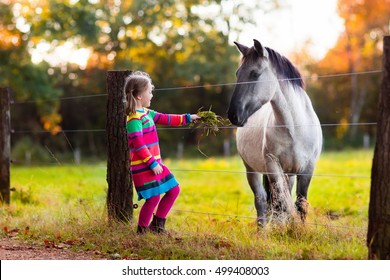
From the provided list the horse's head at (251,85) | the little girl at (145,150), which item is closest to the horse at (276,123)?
the horse's head at (251,85)

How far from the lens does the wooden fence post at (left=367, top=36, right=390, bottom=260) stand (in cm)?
421

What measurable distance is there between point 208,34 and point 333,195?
22225 millimetres

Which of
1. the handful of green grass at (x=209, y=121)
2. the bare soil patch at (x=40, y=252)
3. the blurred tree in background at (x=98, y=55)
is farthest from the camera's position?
the blurred tree in background at (x=98, y=55)

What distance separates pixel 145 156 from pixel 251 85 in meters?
1.24

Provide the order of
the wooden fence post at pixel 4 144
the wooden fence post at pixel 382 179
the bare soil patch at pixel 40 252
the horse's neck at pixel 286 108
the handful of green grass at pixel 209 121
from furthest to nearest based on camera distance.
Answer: the wooden fence post at pixel 4 144 → the horse's neck at pixel 286 108 → the handful of green grass at pixel 209 121 → the bare soil patch at pixel 40 252 → the wooden fence post at pixel 382 179

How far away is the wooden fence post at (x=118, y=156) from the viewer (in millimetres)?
6203

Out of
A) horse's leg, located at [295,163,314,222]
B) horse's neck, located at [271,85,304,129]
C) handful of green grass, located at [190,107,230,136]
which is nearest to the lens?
handful of green grass, located at [190,107,230,136]

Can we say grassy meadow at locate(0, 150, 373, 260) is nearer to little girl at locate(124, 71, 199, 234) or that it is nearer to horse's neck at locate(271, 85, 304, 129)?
little girl at locate(124, 71, 199, 234)

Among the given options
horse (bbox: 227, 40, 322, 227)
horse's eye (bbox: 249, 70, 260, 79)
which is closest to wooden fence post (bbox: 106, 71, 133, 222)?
horse (bbox: 227, 40, 322, 227)

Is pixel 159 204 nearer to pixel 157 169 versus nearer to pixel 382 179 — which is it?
pixel 157 169

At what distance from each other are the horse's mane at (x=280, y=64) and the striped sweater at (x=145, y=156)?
0.94m

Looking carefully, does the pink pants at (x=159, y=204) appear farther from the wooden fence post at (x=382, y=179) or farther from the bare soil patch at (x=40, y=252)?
the wooden fence post at (x=382, y=179)
